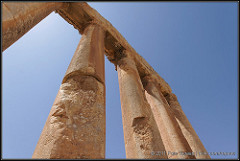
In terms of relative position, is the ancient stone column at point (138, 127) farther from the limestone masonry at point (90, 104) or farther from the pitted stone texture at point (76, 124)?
the pitted stone texture at point (76, 124)

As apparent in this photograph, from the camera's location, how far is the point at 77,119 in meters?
2.61

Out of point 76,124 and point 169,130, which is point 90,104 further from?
point 169,130

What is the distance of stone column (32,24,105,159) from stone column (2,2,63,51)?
4.26 feet

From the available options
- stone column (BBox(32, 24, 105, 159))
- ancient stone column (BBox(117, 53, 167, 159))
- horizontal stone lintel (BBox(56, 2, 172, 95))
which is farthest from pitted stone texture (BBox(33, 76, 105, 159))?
horizontal stone lintel (BBox(56, 2, 172, 95))

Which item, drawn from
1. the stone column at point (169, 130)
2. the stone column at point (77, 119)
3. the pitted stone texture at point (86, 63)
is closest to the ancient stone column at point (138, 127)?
the stone column at point (169, 130)

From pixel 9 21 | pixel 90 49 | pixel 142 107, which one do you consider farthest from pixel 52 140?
pixel 142 107

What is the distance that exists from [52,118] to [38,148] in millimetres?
481

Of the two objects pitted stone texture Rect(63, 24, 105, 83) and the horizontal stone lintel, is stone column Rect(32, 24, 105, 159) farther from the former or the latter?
the horizontal stone lintel

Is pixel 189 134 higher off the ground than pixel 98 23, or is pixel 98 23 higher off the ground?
pixel 98 23

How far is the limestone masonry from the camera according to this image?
90.3 inches

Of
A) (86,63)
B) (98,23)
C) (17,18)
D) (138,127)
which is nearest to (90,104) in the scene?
(86,63)

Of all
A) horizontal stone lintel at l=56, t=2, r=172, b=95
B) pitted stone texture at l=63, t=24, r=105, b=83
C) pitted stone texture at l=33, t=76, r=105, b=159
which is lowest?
pitted stone texture at l=33, t=76, r=105, b=159

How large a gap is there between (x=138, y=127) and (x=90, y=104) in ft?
6.87

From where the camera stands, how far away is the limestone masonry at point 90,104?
2.29 m
